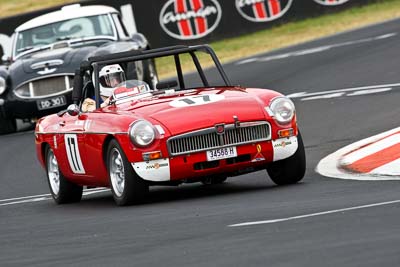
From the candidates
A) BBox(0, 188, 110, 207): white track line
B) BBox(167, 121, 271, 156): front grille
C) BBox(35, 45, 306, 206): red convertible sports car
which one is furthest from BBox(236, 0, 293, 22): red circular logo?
BBox(167, 121, 271, 156): front grille

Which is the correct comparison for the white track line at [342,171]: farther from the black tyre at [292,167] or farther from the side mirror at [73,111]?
the side mirror at [73,111]

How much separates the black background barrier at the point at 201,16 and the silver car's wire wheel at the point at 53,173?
52.7 feet

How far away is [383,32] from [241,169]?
16.2 m

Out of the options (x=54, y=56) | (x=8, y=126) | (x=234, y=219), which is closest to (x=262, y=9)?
(x=8, y=126)

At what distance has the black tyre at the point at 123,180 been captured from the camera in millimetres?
10562

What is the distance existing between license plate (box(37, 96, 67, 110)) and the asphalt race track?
5.58 ft

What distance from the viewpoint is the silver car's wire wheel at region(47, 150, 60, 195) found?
12477 millimetres

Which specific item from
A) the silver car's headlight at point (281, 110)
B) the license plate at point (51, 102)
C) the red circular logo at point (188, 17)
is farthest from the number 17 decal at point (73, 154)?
the red circular logo at point (188, 17)

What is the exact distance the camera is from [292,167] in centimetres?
1093

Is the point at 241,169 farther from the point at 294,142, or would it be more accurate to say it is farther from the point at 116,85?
the point at 116,85

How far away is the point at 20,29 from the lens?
20.7 m

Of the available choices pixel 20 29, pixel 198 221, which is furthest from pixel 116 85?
pixel 20 29

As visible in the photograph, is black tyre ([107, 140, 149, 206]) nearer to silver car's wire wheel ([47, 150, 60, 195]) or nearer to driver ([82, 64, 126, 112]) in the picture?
driver ([82, 64, 126, 112])

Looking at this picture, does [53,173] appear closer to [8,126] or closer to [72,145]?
[72,145]
